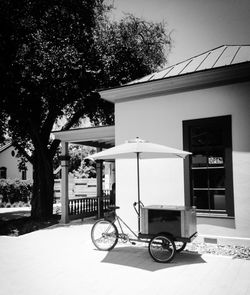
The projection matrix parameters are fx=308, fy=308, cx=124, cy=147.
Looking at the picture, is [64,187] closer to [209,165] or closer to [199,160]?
[199,160]

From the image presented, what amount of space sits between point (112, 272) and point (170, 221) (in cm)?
151

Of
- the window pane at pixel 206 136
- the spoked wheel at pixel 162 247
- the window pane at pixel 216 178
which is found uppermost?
the window pane at pixel 206 136

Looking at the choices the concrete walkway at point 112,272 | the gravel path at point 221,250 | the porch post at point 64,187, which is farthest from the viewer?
the porch post at point 64,187

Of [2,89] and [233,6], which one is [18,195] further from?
Result: [233,6]

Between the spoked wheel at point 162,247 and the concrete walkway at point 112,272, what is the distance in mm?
139

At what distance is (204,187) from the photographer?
765cm

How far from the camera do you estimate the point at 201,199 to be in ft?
25.2

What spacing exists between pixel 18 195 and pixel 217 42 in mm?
18086

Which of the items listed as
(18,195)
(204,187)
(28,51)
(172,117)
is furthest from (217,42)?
(18,195)

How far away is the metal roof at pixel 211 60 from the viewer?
834 centimetres

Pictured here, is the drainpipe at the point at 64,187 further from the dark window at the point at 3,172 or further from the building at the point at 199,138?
the dark window at the point at 3,172

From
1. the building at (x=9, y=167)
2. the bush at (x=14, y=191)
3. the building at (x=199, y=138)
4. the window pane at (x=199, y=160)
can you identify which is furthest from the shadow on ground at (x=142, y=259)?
the building at (x=9, y=167)

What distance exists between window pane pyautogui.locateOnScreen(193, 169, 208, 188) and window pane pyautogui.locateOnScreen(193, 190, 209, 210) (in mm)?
151

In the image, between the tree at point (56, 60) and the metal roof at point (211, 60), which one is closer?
the metal roof at point (211, 60)
